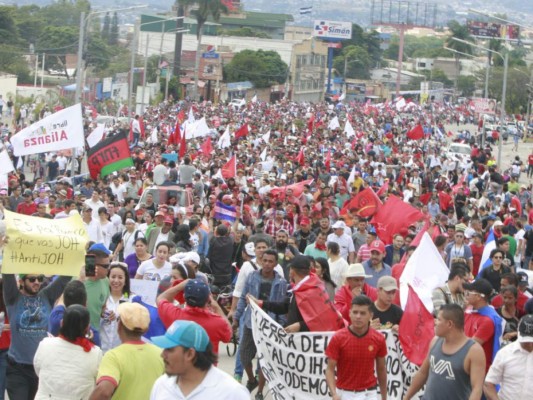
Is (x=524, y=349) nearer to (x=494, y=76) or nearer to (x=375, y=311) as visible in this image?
(x=375, y=311)

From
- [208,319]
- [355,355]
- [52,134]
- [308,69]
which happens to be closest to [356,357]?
[355,355]

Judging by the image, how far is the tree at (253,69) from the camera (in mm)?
115312

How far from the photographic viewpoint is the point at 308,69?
136 m

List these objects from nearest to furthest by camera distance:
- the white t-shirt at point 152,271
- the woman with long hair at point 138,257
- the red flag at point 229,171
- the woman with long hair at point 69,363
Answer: the woman with long hair at point 69,363
the white t-shirt at point 152,271
the woman with long hair at point 138,257
the red flag at point 229,171

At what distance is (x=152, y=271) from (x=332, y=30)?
14409 centimetres

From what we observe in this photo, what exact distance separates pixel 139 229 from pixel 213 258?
1109 mm

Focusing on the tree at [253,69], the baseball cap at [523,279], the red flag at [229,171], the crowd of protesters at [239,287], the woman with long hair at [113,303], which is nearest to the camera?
the crowd of protesters at [239,287]

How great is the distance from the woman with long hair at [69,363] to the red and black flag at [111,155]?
16.4m

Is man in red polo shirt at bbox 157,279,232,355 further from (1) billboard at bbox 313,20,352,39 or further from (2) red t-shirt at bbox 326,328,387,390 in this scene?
(1) billboard at bbox 313,20,352,39

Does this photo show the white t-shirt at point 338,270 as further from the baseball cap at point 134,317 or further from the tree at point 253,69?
the tree at point 253,69

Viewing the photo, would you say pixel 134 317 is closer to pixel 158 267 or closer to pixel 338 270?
pixel 158 267

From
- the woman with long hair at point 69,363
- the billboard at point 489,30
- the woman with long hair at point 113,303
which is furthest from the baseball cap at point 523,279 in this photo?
the billboard at point 489,30

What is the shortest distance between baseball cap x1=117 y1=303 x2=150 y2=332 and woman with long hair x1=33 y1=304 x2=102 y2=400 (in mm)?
457

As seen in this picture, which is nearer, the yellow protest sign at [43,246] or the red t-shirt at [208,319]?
the red t-shirt at [208,319]
